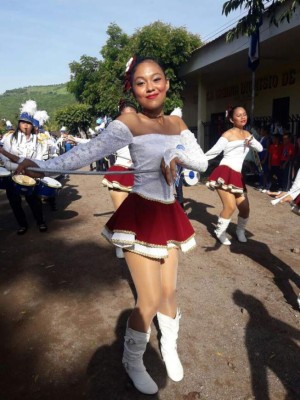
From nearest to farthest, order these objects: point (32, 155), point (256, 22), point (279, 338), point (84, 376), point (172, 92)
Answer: point (84, 376) → point (279, 338) → point (32, 155) → point (256, 22) → point (172, 92)

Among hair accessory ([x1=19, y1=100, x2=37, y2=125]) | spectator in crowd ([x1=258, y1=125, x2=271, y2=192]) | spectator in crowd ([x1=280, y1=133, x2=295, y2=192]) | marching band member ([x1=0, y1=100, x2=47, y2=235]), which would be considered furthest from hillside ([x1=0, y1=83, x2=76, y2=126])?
marching band member ([x1=0, y1=100, x2=47, y2=235])

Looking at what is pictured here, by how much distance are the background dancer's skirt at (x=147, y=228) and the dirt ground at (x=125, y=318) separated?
1.04m

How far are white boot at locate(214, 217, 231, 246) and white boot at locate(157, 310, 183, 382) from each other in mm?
2752

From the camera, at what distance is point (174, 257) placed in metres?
2.35

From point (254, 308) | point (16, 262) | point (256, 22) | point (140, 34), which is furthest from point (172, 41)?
point (254, 308)

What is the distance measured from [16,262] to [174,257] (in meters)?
3.10

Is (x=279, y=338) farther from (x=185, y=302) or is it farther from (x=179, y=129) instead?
(x=179, y=129)

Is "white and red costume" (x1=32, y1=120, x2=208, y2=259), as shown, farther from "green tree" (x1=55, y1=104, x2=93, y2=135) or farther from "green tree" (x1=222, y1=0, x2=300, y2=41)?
"green tree" (x1=55, y1=104, x2=93, y2=135)

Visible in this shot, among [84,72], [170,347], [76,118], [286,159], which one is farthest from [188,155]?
[76,118]

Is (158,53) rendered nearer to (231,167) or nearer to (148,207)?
(231,167)

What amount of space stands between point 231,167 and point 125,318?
2.72 meters

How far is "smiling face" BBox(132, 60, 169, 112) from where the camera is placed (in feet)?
7.03

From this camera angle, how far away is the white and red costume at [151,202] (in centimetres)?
210

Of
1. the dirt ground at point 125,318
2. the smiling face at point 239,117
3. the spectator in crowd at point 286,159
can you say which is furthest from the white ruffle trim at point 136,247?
the spectator in crowd at point 286,159
